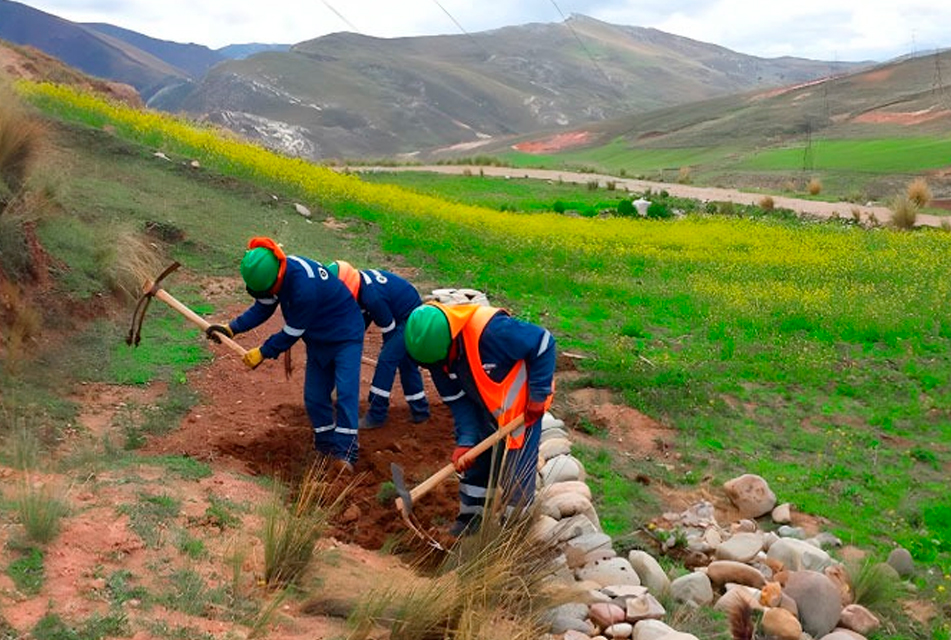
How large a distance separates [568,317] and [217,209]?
5.50 m

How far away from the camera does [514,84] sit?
104 meters

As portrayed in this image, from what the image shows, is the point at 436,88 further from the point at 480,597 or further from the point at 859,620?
the point at 480,597

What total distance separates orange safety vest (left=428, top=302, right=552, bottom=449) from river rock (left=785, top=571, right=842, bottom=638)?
66.3 inches

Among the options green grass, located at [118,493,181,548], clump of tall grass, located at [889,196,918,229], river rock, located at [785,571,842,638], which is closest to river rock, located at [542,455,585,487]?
river rock, located at [785,571,842,638]

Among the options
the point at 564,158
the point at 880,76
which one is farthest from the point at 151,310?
the point at 880,76

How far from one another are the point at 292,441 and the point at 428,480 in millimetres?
1914

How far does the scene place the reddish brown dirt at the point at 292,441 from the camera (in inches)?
217

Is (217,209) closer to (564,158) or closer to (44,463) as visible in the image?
(44,463)

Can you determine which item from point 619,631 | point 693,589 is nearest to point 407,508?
point 619,631

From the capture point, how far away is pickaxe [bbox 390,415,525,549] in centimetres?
473

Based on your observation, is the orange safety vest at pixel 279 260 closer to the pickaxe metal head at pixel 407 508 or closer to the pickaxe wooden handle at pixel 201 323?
the pickaxe wooden handle at pixel 201 323

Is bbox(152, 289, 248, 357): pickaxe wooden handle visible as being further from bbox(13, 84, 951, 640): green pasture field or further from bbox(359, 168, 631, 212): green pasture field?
bbox(359, 168, 631, 212): green pasture field

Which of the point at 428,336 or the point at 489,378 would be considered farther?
the point at 489,378

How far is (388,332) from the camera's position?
6930 mm
